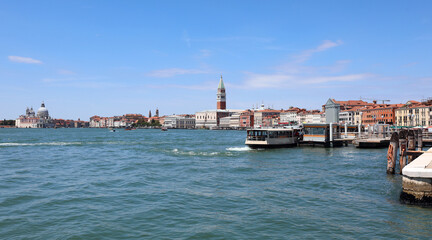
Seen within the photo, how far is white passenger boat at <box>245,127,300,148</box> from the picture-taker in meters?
34.1

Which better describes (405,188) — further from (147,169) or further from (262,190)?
(147,169)

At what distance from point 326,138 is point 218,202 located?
27.1 meters

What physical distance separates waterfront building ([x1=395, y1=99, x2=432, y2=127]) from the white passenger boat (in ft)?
140

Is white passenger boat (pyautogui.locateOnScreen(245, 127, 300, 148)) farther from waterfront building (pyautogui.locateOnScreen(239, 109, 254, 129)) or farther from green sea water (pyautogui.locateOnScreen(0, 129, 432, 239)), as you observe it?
waterfront building (pyautogui.locateOnScreen(239, 109, 254, 129))

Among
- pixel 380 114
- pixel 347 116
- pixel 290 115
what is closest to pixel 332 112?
pixel 347 116

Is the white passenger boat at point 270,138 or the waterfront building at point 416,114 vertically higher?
the waterfront building at point 416,114

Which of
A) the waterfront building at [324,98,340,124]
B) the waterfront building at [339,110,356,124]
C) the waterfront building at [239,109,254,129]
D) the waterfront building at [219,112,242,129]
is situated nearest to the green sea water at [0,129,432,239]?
the waterfront building at [339,110,356,124]

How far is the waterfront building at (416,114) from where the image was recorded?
71.2 m

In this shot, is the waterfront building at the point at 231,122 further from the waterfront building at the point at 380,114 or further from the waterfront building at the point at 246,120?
the waterfront building at the point at 380,114

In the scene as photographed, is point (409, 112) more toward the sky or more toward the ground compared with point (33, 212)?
more toward the sky

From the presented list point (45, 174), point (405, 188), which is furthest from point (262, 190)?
point (45, 174)

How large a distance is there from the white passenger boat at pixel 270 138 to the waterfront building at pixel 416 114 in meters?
42.7

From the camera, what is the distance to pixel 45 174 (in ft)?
60.1

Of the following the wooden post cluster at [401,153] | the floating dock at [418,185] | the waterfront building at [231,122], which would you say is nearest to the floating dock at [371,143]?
the wooden post cluster at [401,153]
